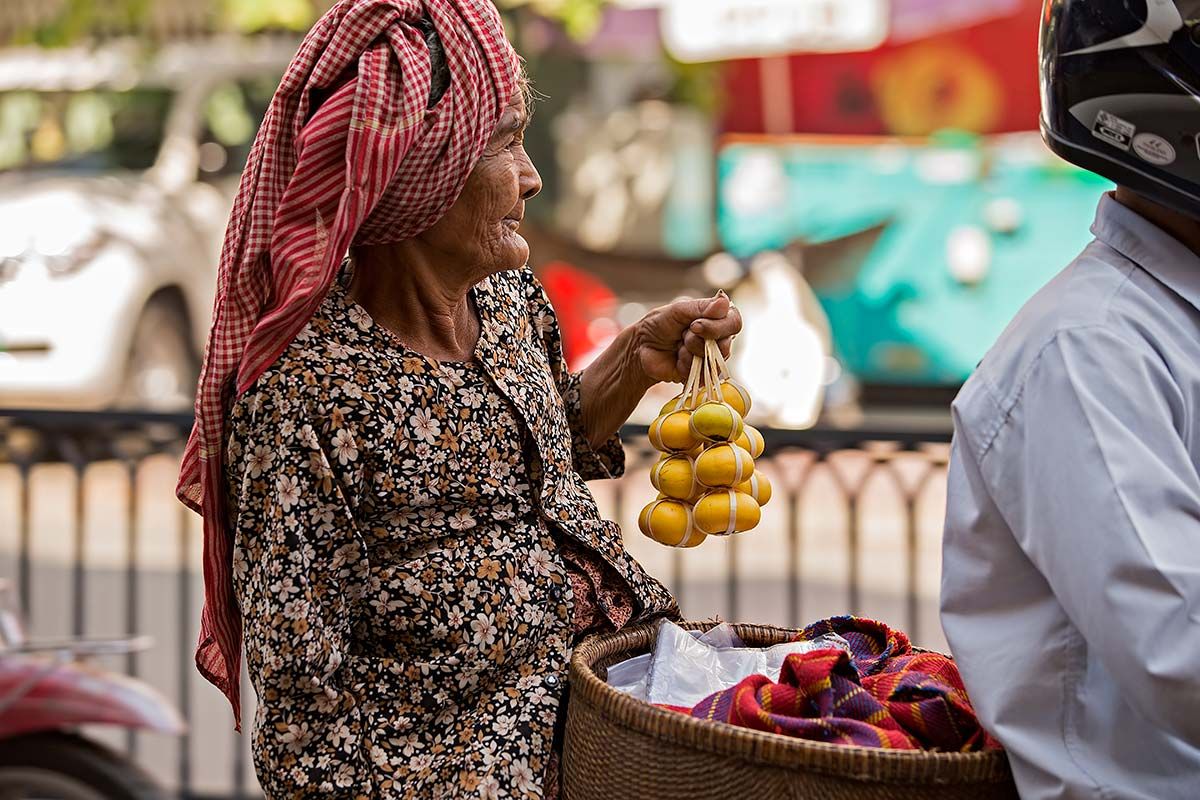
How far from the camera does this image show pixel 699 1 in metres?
10.8

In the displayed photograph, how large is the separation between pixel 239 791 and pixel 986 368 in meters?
3.84

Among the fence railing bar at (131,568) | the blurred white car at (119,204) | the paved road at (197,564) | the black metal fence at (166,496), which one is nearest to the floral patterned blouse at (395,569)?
the black metal fence at (166,496)

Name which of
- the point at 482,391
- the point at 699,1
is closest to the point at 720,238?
the point at 699,1

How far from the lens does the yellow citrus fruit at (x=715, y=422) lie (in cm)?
233

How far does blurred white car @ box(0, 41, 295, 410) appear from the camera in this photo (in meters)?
10.2

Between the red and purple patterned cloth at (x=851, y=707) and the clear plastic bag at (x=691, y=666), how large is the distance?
0.50 ft

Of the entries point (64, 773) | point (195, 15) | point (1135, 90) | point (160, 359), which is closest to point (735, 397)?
point (1135, 90)

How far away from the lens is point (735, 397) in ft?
7.93

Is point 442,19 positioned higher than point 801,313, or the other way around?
point 442,19

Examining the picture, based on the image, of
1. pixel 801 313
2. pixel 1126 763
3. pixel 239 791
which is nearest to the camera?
pixel 1126 763

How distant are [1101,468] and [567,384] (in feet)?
4.23

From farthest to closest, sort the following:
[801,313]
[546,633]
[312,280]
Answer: [801,313] → [546,633] → [312,280]

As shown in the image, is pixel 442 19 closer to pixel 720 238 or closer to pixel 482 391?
pixel 482 391

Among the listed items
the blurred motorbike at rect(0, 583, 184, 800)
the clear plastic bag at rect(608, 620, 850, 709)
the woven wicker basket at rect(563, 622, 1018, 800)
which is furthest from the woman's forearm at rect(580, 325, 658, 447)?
the blurred motorbike at rect(0, 583, 184, 800)
